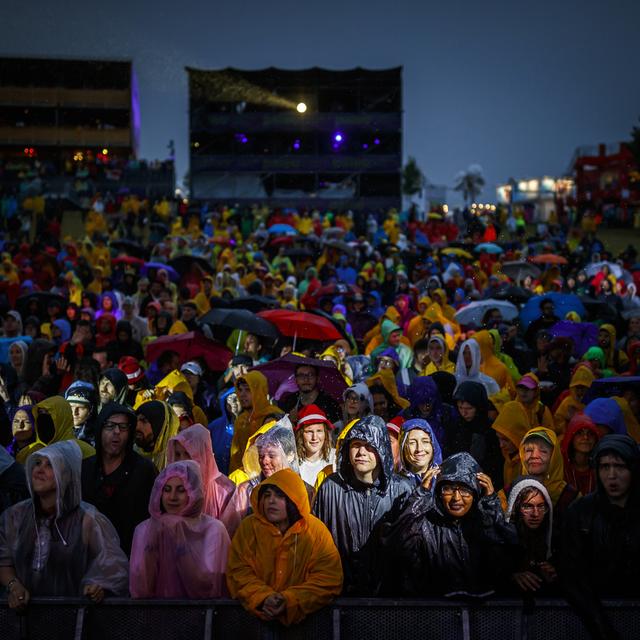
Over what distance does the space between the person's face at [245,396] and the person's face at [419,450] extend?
217cm

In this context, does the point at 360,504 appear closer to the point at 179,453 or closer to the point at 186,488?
the point at 186,488

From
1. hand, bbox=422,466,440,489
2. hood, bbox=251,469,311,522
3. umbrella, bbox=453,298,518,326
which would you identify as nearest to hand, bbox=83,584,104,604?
hood, bbox=251,469,311,522

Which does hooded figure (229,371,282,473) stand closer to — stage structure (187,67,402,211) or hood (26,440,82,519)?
hood (26,440,82,519)

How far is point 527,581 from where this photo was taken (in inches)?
210

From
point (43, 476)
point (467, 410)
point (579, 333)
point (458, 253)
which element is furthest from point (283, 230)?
point (43, 476)

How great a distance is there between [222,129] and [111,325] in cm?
3710

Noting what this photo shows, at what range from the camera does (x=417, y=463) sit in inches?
265

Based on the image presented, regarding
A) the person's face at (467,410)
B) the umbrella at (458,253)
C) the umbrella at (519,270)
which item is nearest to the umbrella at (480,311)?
the person's face at (467,410)

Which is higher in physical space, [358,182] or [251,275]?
[358,182]

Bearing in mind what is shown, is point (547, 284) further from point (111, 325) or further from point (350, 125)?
point (350, 125)

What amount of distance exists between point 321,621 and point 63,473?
1.56 meters

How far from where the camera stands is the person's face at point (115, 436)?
6750 millimetres

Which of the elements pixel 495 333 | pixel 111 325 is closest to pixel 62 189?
pixel 111 325

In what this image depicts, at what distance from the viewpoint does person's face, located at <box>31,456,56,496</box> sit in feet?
18.5
